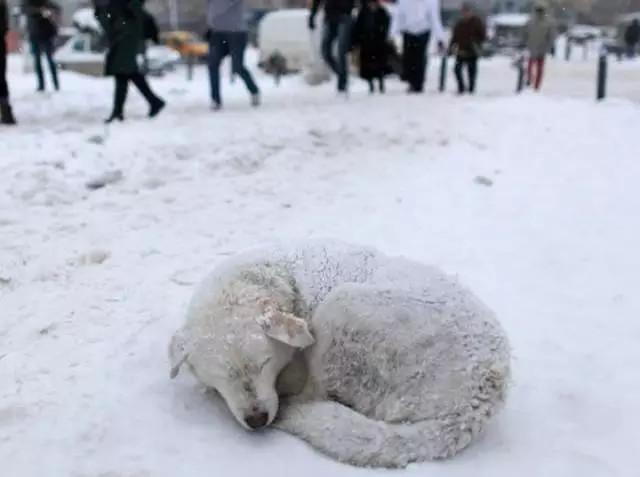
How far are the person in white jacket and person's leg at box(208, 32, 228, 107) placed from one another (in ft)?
11.6

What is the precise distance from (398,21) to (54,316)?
1053 centimetres

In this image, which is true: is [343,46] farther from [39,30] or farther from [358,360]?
[358,360]

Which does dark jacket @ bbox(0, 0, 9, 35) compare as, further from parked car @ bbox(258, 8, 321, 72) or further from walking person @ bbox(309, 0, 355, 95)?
parked car @ bbox(258, 8, 321, 72)

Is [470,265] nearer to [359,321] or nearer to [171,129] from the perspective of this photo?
[359,321]

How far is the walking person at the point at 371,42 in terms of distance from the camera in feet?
48.2

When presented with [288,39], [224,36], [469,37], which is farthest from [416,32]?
[288,39]

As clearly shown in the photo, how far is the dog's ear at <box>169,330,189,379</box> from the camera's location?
3.64 metres

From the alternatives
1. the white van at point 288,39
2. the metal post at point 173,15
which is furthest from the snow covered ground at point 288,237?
the metal post at point 173,15

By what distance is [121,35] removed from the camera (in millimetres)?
10391

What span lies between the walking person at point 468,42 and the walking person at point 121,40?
6.47 metres

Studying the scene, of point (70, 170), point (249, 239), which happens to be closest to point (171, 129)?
point (70, 170)

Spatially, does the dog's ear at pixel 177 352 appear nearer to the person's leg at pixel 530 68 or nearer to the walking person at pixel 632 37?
the person's leg at pixel 530 68

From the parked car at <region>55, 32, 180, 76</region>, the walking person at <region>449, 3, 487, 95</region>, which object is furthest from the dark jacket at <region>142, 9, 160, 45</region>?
the parked car at <region>55, 32, 180, 76</region>

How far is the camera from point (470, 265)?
18.7 feet
